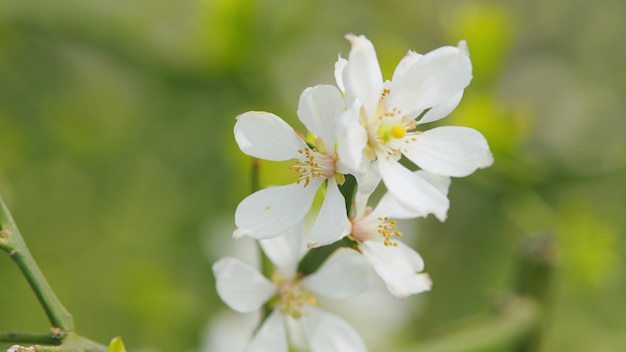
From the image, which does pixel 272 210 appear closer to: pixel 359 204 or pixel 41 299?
pixel 359 204

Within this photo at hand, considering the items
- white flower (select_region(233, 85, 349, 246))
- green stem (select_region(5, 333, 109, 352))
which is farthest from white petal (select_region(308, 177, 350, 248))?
green stem (select_region(5, 333, 109, 352))

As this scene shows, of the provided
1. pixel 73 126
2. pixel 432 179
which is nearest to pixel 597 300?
pixel 73 126

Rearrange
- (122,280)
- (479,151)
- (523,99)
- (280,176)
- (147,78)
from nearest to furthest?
(479,151), (280,176), (122,280), (147,78), (523,99)

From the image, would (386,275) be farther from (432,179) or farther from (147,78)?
(147,78)

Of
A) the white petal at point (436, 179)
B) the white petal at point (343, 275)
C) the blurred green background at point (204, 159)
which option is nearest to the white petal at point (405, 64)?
the white petal at point (436, 179)

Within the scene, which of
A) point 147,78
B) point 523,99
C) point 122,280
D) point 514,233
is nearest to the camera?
point 122,280

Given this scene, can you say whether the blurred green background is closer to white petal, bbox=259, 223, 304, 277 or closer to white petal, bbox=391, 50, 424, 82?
white petal, bbox=259, 223, 304, 277

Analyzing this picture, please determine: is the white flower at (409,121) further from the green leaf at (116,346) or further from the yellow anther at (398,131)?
the green leaf at (116,346)
